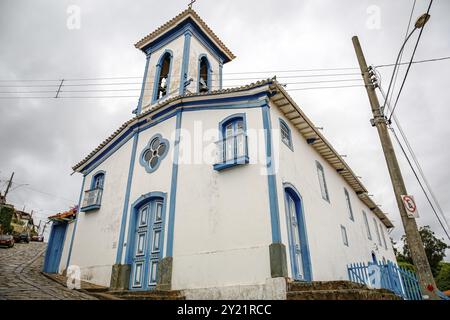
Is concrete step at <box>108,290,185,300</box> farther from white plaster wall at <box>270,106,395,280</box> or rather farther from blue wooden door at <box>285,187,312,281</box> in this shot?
blue wooden door at <box>285,187,312,281</box>

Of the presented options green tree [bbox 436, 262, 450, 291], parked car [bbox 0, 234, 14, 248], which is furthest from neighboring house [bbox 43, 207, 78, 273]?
green tree [bbox 436, 262, 450, 291]

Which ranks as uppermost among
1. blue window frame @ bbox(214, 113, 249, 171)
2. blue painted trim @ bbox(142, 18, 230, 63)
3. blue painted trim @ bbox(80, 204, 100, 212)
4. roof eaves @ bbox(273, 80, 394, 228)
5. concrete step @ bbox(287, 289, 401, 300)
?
blue painted trim @ bbox(142, 18, 230, 63)

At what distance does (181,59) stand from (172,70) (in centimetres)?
62

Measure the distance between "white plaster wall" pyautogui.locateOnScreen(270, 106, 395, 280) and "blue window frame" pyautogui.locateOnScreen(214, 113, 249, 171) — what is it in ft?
3.20

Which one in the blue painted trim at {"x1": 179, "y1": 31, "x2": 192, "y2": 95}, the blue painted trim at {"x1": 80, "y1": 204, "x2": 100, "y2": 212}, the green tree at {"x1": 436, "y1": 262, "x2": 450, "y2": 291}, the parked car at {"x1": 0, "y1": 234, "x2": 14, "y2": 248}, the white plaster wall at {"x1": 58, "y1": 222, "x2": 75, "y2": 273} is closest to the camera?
the blue painted trim at {"x1": 80, "y1": 204, "x2": 100, "y2": 212}

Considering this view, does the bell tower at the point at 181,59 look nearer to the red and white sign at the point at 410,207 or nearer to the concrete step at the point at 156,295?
the concrete step at the point at 156,295

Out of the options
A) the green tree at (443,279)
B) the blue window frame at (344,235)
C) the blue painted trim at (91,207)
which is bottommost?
the green tree at (443,279)

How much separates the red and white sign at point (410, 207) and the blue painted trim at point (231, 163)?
3795 mm

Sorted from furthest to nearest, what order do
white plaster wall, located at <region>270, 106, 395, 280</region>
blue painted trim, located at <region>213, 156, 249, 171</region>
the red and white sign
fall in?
1. white plaster wall, located at <region>270, 106, 395, 280</region>
2. blue painted trim, located at <region>213, 156, 249, 171</region>
3. the red and white sign

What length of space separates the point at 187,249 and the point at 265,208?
2.47m

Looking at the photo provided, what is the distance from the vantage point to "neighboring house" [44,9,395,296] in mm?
7352

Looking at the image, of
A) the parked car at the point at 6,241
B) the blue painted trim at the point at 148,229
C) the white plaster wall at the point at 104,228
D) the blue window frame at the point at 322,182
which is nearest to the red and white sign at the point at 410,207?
the blue window frame at the point at 322,182

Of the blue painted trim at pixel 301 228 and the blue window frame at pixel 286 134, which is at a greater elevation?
the blue window frame at pixel 286 134

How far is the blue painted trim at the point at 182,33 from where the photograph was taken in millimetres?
12922
